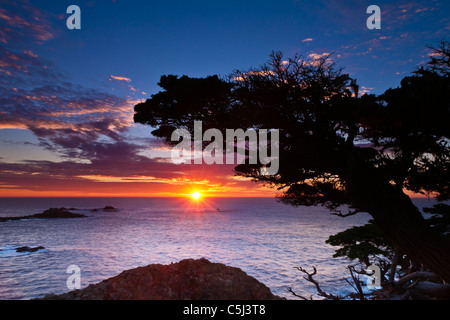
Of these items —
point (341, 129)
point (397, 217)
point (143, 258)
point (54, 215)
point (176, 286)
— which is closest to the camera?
point (176, 286)

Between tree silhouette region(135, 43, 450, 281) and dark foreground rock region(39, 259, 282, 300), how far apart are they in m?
3.24

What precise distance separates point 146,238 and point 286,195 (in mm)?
55617

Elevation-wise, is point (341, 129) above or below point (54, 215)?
above

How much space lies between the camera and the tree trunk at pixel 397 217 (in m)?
6.31

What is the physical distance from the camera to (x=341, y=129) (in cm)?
802

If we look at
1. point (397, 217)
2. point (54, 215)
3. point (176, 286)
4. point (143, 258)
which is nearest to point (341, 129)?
point (397, 217)

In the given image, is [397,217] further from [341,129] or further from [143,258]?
[143,258]

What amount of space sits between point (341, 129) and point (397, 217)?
2837 mm

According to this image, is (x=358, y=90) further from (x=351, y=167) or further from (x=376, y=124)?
(x=351, y=167)

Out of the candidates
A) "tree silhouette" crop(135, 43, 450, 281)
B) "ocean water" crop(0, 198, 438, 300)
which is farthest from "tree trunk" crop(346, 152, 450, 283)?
"ocean water" crop(0, 198, 438, 300)

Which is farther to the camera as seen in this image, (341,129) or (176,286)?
(341,129)
